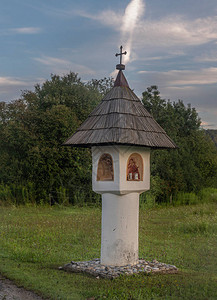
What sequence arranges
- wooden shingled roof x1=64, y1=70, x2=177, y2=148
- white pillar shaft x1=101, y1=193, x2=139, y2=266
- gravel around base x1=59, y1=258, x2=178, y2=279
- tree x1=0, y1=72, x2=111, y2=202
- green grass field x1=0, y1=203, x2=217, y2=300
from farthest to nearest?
1. tree x1=0, y1=72, x2=111, y2=202
2. white pillar shaft x1=101, y1=193, x2=139, y2=266
3. wooden shingled roof x1=64, y1=70, x2=177, y2=148
4. gravel around base x1=59, y1=258, x2=178, y2=279
5. green grass field x1=0, y1=203, x2=217, y2=300

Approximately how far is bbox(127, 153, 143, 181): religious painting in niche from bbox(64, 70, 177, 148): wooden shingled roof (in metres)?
0.49

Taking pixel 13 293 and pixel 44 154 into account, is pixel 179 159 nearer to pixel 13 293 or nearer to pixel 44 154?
pixel 44 154

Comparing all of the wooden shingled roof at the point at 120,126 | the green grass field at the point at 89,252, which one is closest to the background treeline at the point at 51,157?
the green grass field at the point at 89,252

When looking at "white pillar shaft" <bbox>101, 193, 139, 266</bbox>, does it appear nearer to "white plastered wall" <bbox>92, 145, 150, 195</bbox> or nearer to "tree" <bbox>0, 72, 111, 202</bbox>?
"white plastered wall" <bbox>92, 145, 150, 195</bbox>

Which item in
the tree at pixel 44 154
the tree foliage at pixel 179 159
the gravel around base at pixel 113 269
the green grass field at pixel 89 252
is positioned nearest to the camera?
the green grass field at pixel 89 252

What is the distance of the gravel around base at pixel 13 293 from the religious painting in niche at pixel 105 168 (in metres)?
2.59

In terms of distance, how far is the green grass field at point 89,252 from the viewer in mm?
6270

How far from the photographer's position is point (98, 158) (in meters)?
7.79

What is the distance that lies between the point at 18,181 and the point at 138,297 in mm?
14613

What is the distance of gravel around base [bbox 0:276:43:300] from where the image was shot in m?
6.13

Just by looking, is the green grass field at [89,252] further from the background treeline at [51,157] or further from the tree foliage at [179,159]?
the tree foliage at [179,159]

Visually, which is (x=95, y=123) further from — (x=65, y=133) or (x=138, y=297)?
(x=65, y=133)

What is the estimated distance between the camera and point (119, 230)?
7523mm

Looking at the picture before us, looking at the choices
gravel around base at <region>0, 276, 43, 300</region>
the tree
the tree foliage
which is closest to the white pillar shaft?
gravel around base at <region>0, 276, 43, 300</region>
